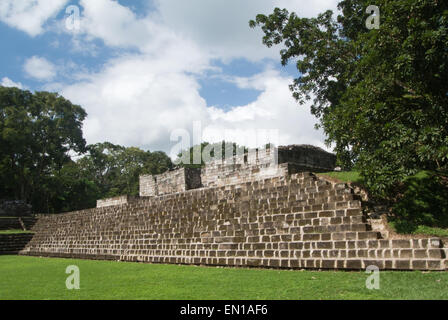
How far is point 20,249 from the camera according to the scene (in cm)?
1689

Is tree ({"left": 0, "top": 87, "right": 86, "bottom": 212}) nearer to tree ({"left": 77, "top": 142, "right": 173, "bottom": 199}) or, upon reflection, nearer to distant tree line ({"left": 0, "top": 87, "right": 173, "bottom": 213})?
distant tree line ({"left": 0, "top": 87, "right": 173, "bottom": 213})

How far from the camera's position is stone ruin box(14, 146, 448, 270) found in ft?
19.6

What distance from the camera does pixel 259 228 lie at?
7.86 meters

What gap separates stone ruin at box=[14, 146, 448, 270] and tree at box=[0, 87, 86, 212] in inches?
622

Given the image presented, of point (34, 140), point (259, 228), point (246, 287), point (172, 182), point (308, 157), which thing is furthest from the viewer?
point (34, 140)

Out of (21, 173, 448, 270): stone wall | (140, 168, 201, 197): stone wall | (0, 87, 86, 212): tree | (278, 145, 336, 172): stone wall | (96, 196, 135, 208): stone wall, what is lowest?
(21, 173, 448, 270): stone wall

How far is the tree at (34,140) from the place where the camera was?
27094 millimetres

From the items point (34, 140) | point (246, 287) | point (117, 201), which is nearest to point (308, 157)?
point (246, 287)

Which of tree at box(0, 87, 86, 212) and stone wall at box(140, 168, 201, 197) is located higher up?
tree at box(0, 87, 86, 212)

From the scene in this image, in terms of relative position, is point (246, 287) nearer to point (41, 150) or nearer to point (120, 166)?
point (41, 150)

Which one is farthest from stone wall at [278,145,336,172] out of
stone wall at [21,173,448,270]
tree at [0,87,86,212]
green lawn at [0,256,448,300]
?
tree at [0,87,86,212]

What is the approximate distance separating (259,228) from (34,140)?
1046 inches
